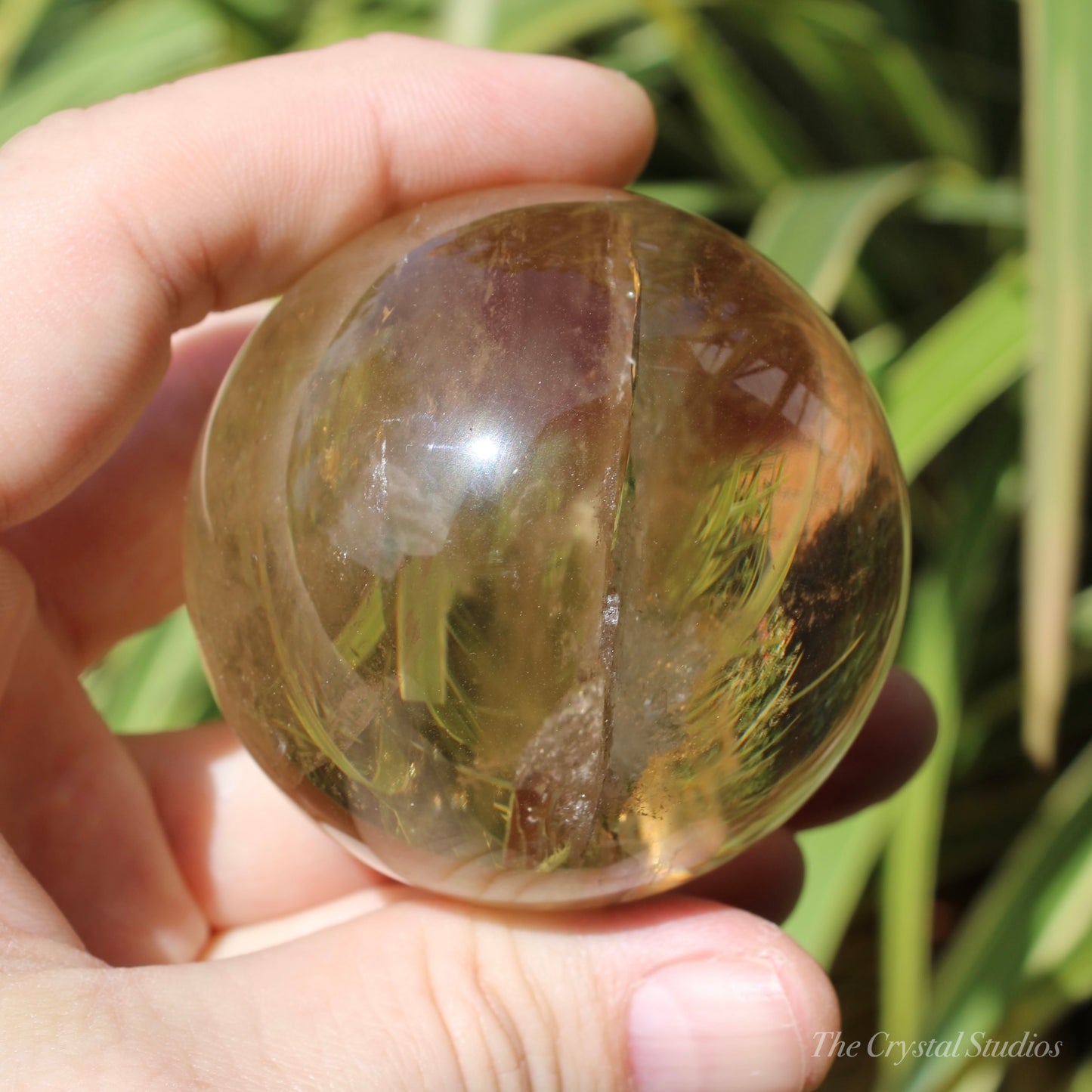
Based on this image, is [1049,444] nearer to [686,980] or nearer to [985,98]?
[686,980]

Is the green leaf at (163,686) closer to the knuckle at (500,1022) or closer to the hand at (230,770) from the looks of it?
the hand at (230,770)

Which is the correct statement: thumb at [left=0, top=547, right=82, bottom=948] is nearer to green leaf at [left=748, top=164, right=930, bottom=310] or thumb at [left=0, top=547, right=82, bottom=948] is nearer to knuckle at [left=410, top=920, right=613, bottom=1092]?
knuckle at [left=410, top=920, right=613, bottom=1092]

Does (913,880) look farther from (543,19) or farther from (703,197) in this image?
(543,19)

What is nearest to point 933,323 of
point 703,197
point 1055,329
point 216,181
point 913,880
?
point 703,197

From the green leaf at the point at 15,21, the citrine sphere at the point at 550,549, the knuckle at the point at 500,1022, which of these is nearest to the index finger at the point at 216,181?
the citrine sphere at the point at 550,549

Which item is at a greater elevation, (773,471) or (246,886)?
(773,471)

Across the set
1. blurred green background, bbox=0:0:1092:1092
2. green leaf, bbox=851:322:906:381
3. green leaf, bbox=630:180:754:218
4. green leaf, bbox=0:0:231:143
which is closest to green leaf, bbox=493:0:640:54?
blurred green background, bbox=0:0:1092:1092

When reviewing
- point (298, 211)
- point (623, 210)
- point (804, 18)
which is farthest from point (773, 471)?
point (804, 18)
